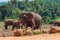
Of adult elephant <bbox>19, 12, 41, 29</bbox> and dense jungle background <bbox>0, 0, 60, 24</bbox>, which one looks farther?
dense jungle background <bbox>0, 0, 60, 24</bbox>

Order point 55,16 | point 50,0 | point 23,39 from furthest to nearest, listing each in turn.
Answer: point 50,0, point 55,16, point 23,39

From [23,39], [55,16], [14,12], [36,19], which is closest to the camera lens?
[23,39]

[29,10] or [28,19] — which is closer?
[28,19]

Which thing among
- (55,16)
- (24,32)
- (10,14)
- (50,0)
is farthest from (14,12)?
(24,32)

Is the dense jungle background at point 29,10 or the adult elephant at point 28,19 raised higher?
the adult elephant at point 28,19

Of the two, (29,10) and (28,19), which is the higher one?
(28,19)

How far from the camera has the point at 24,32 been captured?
1050 cm

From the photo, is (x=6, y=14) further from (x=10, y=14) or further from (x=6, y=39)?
(x=6, y=39)

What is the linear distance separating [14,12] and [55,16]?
24.9 feet

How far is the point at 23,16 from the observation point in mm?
17641

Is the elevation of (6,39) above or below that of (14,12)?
above

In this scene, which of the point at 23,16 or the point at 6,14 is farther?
the point at 6,14

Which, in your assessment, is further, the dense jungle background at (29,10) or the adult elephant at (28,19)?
the dense jungle background at (29,10)

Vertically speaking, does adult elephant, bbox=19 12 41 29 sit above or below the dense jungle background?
above
